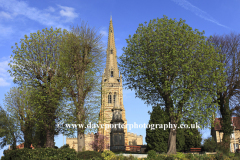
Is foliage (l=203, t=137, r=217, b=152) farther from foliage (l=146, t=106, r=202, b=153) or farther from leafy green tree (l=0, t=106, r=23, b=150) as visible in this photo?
leafy green tree (l=0, t=106, r=23, b=150)

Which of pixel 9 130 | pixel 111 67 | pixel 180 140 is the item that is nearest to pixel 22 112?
pixel 9 130

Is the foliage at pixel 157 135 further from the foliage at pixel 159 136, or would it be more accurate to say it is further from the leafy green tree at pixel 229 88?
the leafy green tree at pixel 229 88

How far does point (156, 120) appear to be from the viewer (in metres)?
36.6

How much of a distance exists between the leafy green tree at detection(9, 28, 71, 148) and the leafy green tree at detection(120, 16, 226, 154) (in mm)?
8044

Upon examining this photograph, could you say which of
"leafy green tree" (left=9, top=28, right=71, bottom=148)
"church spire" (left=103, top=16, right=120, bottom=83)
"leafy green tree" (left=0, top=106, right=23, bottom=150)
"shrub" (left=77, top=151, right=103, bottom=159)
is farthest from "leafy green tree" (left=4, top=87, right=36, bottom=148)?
"church spire" (left=103, top=16, right=120, bottom=83)

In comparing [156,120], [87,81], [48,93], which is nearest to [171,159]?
[87,81]

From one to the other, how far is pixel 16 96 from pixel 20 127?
5618 mm

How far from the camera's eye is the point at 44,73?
24.8m

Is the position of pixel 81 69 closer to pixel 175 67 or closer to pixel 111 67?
pixel 175 67

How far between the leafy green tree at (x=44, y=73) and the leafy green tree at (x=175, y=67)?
8.04 metres

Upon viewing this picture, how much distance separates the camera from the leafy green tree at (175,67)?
20828mm

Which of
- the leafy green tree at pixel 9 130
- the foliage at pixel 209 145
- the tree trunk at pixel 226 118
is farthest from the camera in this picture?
the leafy green tree at pixel 9 130

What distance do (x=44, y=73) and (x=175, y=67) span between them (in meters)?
13.7

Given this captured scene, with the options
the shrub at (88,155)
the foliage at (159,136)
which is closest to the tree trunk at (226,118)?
the foliage at (159,136)
